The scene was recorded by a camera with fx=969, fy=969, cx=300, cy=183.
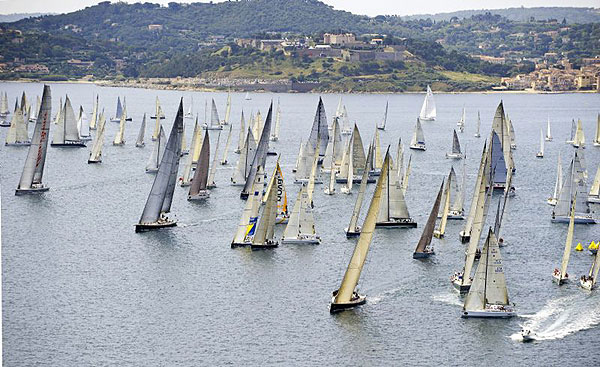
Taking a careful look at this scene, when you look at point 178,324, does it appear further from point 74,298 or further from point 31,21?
point 31,21

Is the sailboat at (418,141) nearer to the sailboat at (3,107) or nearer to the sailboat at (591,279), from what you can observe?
the sailboat at (3,107)

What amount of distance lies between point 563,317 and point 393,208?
16249 mm

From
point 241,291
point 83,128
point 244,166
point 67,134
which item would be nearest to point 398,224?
point 241,291

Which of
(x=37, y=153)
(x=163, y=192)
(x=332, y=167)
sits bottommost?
(x=332, y=167)

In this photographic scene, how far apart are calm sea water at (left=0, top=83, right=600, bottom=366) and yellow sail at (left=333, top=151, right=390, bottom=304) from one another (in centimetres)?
96

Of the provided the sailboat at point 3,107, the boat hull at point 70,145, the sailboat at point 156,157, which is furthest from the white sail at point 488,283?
the sailboat at point 3,107

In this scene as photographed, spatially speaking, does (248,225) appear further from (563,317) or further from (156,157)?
(156,157)

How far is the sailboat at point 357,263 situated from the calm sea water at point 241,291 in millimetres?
602

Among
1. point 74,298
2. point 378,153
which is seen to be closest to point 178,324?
point 74,298

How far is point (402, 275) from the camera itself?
4219cm

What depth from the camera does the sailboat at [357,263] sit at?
36.0 m

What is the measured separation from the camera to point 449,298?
3853cm

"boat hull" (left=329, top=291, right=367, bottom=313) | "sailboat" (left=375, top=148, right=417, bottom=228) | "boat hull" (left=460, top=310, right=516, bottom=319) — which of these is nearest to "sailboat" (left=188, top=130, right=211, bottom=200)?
"sailboat" (left=375, top=148, right=417, bottom=228)

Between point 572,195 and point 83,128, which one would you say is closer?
point 572,195
